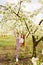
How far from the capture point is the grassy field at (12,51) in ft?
8.90

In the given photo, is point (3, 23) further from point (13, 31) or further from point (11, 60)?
point (11, 60)

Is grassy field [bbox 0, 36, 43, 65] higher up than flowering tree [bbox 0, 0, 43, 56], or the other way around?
flowering tree [bbox 0, 0, 43, 56]

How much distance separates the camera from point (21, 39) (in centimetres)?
278

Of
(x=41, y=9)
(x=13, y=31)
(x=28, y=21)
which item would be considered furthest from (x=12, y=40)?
(x=41, y=9)

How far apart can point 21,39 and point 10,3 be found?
1.37 feet

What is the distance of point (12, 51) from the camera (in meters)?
2.74

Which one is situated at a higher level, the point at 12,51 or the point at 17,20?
the point at 17,20

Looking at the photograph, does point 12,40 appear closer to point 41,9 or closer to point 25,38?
point 25,38

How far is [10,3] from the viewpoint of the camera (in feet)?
8.70

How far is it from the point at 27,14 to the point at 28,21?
0.08m

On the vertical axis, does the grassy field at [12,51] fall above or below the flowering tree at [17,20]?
below

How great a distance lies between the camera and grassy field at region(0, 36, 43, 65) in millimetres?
2713

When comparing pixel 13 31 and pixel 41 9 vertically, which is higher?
pixel 41 9

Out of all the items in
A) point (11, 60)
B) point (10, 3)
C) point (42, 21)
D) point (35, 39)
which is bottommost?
point (11, 60)
